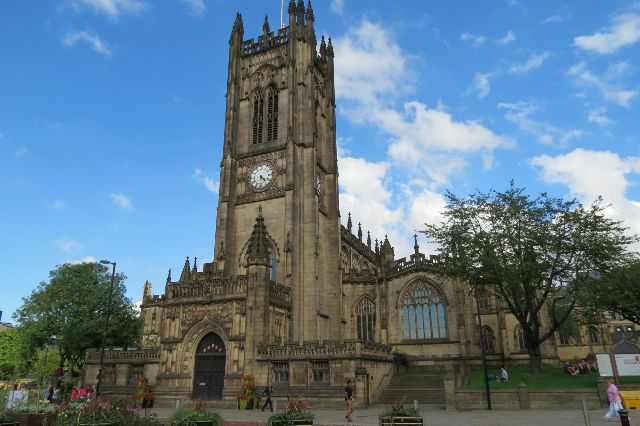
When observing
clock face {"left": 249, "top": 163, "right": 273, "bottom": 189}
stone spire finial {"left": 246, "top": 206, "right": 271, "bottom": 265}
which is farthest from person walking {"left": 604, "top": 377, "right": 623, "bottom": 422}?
clock face {"left": 249, "top": 163, "right": 273, "bottom": 189}

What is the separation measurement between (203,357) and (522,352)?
28.0 meters

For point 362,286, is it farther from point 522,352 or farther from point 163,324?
point 163,324

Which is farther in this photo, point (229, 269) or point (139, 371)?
point (229, 269)

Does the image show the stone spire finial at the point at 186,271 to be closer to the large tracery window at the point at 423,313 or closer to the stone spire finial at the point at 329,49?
the large tracery window at the point at 423,313

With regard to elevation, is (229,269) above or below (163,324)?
above

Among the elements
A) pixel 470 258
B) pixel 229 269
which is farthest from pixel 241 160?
pixel 470 258

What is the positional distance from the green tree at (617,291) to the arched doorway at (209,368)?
22781 millimetres

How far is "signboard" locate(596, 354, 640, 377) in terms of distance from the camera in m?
22.6

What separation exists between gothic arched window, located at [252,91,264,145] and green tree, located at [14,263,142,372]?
22.3 metres

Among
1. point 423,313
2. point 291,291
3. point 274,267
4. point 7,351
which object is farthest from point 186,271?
point 7,351

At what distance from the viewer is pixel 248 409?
2816cm

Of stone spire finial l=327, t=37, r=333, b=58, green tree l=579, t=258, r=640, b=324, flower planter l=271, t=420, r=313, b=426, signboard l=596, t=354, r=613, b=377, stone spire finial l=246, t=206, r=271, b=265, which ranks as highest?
stone spire finial l=327, t=37, r=333, b=58

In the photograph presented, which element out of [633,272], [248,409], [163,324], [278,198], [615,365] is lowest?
[248,409]

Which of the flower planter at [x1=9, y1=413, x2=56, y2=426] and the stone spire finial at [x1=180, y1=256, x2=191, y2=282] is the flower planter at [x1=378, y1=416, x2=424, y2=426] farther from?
the stone spire finial at [x1=180, y1=256, x2=191, y2=282]
